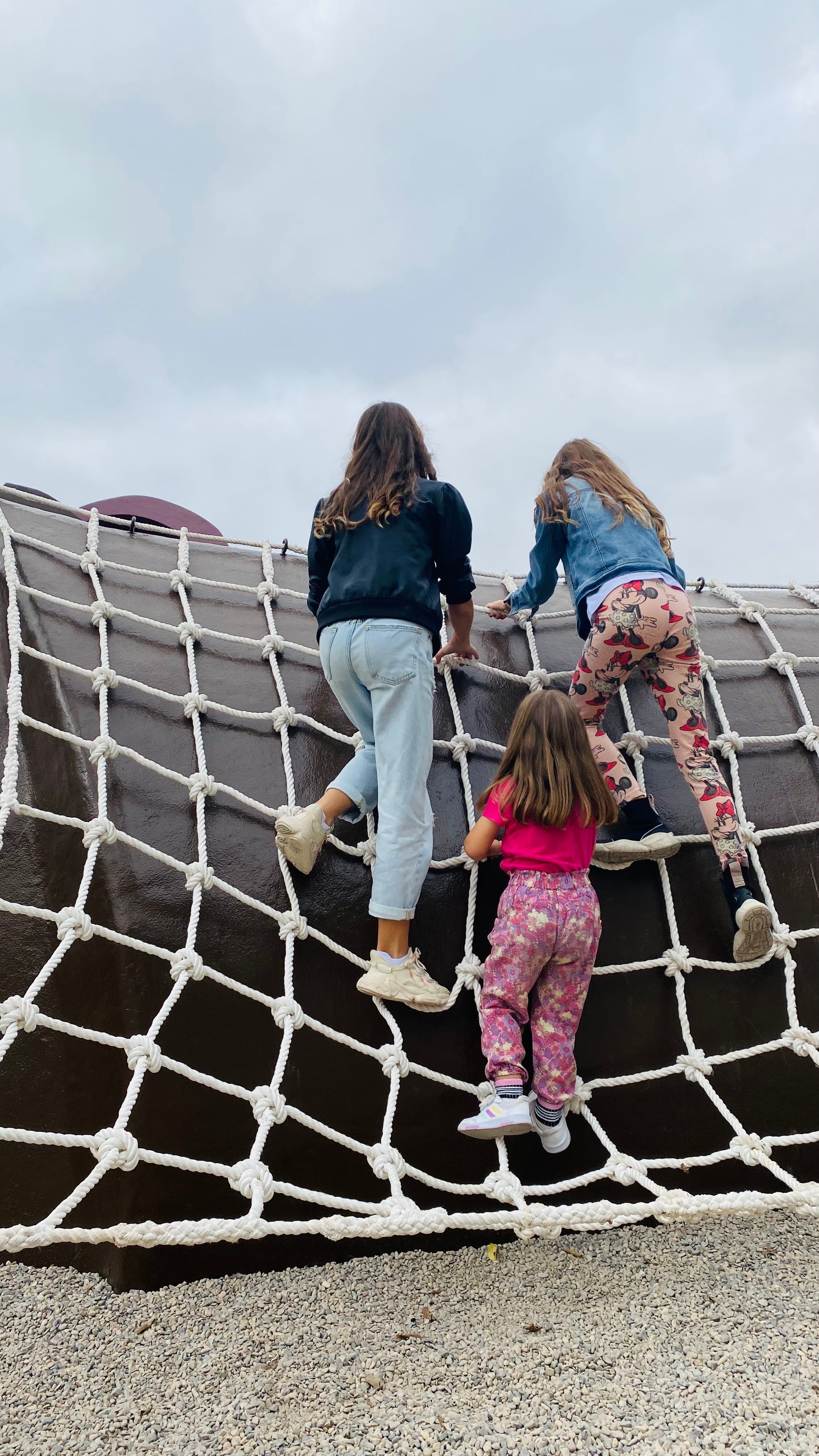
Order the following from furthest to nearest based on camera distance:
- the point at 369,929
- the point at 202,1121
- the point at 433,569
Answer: the point at 433,569
the point at 369,929
the point at 202,1121

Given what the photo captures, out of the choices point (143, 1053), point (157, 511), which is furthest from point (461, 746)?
point (157, 511)

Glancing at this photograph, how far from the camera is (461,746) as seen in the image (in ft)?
5.69

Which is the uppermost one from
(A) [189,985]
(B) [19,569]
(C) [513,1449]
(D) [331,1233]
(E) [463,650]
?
(B) [19,569]

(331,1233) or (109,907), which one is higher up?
(109,907)

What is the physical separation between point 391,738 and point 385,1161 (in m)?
0.67

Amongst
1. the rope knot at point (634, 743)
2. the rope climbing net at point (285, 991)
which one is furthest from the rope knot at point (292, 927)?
the rope knot at point (634, 743)

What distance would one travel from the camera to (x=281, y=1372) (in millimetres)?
1313

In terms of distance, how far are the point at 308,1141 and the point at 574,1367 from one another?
0.51m

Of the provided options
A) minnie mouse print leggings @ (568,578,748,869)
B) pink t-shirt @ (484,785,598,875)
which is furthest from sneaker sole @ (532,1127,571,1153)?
minnie mouse print leggings @ (568,578,748,869)

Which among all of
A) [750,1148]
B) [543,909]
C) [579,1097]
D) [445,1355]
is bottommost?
[445,1355]

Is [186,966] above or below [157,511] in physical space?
below

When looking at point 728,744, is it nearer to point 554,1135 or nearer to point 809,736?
point 809,736

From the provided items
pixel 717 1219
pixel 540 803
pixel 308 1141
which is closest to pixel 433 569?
pixel 540 803

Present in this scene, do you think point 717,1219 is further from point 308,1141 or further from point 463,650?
point 463,650
